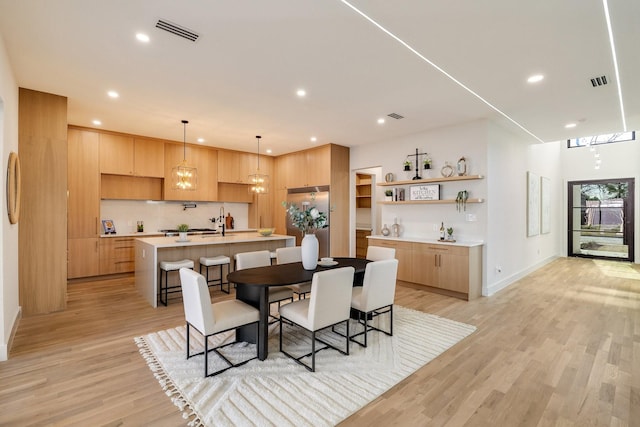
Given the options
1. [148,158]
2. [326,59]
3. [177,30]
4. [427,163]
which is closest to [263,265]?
[326,59]

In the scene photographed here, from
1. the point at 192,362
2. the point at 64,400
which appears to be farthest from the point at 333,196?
the point at 64,400

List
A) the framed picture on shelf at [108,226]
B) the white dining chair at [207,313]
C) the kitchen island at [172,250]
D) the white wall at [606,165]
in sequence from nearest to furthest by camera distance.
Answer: the white dining chair at [207,313] < the kitchen island at [172,250] < the framed picture on shelf at [108,226] < the white wall at [606,165]

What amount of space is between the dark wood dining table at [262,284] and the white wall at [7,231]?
1987 mm

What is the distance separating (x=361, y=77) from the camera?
11.0 ft

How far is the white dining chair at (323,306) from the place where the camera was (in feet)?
8.19

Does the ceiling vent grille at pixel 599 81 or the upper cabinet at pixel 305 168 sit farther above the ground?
the ceiling vent grille at pixel 599 81

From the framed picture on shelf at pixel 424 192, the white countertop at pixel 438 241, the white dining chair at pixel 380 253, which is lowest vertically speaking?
the white dining chair at pixel 380 253

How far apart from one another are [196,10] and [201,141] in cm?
460

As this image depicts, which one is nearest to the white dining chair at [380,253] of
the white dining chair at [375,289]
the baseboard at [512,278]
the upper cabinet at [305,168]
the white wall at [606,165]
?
the white dining chair at [375,289]

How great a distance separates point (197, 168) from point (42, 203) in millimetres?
3260

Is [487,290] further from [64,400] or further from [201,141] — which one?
[201,141]

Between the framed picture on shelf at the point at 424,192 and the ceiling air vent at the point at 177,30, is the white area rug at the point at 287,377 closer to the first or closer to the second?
the framed picture on shelf at the point at 424,192

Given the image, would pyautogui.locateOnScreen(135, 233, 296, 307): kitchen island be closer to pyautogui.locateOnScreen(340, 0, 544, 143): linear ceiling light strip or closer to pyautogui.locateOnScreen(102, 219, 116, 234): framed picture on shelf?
pyautogui.locateOnScreen(102, 219, 116, 234): framed picture on shelf

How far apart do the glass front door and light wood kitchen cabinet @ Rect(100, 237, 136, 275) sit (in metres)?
11.2
